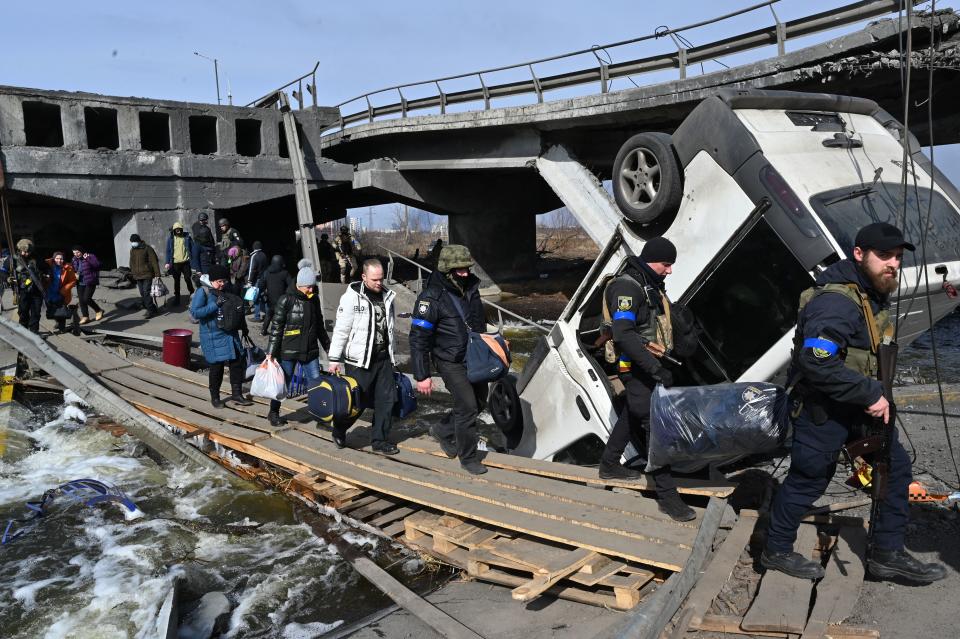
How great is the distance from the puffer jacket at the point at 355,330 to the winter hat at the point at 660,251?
91.1 inches

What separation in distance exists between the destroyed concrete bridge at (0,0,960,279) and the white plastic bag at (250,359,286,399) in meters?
9.22

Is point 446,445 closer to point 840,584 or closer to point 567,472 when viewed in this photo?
point 567,472

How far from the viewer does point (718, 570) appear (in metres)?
3.57

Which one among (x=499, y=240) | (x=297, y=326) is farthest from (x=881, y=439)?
(x=499, y=240)

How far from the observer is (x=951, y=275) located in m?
4.02

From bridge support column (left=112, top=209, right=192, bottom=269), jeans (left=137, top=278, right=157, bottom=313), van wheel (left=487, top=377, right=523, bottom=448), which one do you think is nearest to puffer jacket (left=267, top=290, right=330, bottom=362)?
van wheel (left=487, top=377, right=523, bottom=448)

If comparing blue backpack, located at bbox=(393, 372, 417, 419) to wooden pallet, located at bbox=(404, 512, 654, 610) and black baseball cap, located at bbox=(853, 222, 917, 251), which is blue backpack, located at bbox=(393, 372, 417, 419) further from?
black baseball cap, located at bbox=(853, 222, 917, 251)

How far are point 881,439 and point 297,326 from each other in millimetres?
5135

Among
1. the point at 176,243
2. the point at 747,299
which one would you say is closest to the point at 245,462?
the point at 747,299

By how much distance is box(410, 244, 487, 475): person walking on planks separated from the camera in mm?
5211

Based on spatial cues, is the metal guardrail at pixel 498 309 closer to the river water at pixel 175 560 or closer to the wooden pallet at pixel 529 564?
the wooden pallet at pixel 529 564

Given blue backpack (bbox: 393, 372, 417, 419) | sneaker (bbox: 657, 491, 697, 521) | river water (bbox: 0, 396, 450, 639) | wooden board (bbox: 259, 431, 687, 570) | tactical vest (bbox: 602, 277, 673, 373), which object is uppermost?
tactical vest (bbox: 602, 277, 673, 373)

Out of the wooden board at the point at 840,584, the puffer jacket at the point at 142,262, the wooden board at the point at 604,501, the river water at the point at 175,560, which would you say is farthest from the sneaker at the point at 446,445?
the puffer jacket at the point at 142,262

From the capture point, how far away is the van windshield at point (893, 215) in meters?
4.00
